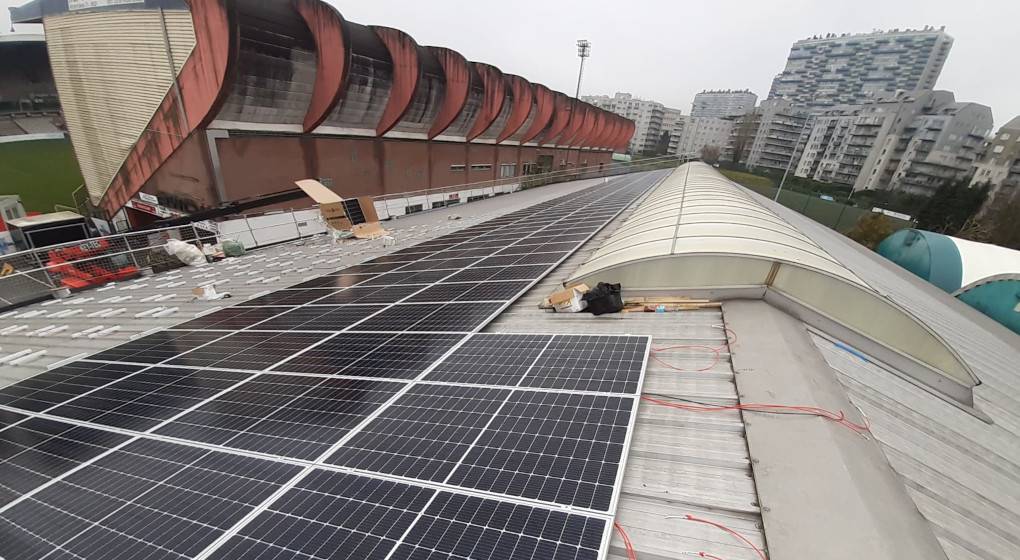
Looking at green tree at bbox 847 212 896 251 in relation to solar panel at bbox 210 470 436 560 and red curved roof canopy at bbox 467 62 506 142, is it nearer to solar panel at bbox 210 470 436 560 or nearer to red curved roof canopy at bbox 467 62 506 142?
red curved roof canopy at bbox 467 62 506 142

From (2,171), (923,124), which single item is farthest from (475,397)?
(923,124)

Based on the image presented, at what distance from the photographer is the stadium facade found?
787 inches

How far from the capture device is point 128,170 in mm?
26031

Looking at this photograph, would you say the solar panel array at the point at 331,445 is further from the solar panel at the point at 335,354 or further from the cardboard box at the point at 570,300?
the cardboard box at the point at 570,300

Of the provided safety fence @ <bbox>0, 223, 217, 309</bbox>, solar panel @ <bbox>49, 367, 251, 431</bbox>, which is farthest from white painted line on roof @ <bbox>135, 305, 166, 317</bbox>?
solar panel @ <bbox>49, 367, 251, 431</bbox>

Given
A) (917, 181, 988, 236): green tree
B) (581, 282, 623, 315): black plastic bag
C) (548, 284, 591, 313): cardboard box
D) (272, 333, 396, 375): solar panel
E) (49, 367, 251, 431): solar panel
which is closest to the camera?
(49, 367, 251, 431): solar panel

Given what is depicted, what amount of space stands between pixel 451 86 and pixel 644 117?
14082 centimetres

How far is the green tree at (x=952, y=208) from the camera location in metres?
40.5

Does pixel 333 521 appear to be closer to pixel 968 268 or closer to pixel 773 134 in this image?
pixel 968 268

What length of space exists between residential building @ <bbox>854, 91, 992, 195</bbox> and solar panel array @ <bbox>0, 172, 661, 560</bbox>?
100780 millimetres

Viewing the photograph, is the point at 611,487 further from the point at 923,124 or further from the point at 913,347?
the point at 923,124

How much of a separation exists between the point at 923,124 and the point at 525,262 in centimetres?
10311

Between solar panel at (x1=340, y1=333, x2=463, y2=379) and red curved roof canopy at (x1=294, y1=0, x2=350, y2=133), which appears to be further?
red curved roof canopy at (x1=294, y1=0, x2=350, y2=133)

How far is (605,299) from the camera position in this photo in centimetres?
723
